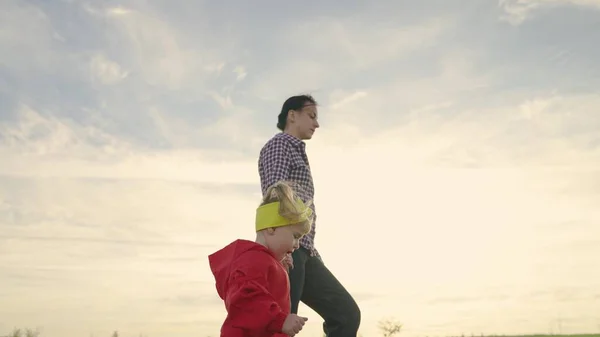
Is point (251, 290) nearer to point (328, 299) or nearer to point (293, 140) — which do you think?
point (328, 299)

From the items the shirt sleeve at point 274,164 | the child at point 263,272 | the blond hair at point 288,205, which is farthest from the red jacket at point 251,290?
the shirt sleeve at point 274,164

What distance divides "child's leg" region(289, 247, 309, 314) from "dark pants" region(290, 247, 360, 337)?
0.09 metres

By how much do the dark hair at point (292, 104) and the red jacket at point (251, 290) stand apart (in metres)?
2.43

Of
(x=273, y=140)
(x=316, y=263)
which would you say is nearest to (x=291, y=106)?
(x=273, y=140)

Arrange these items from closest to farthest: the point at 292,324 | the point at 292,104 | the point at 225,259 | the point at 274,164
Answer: the point at 292,324 → the point at 225,259 → the point at 274,164 → the point at 292,104

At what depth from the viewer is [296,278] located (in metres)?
6.35

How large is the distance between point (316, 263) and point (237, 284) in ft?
7.52

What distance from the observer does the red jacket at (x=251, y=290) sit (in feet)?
14.1

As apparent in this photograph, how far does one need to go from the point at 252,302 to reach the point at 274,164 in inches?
92.6

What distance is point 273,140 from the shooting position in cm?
671

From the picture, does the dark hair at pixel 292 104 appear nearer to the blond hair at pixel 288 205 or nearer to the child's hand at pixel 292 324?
the blond hair at pixel 288 205

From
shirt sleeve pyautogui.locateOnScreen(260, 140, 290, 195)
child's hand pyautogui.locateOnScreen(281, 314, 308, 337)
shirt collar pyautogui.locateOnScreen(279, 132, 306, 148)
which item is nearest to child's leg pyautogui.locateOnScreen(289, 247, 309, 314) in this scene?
shirt sleeve pyautogui.locateOnScreen(260, 140, 290, 195)

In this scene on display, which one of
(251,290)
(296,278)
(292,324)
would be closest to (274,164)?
(296,278)

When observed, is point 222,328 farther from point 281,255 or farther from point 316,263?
point 316,263
